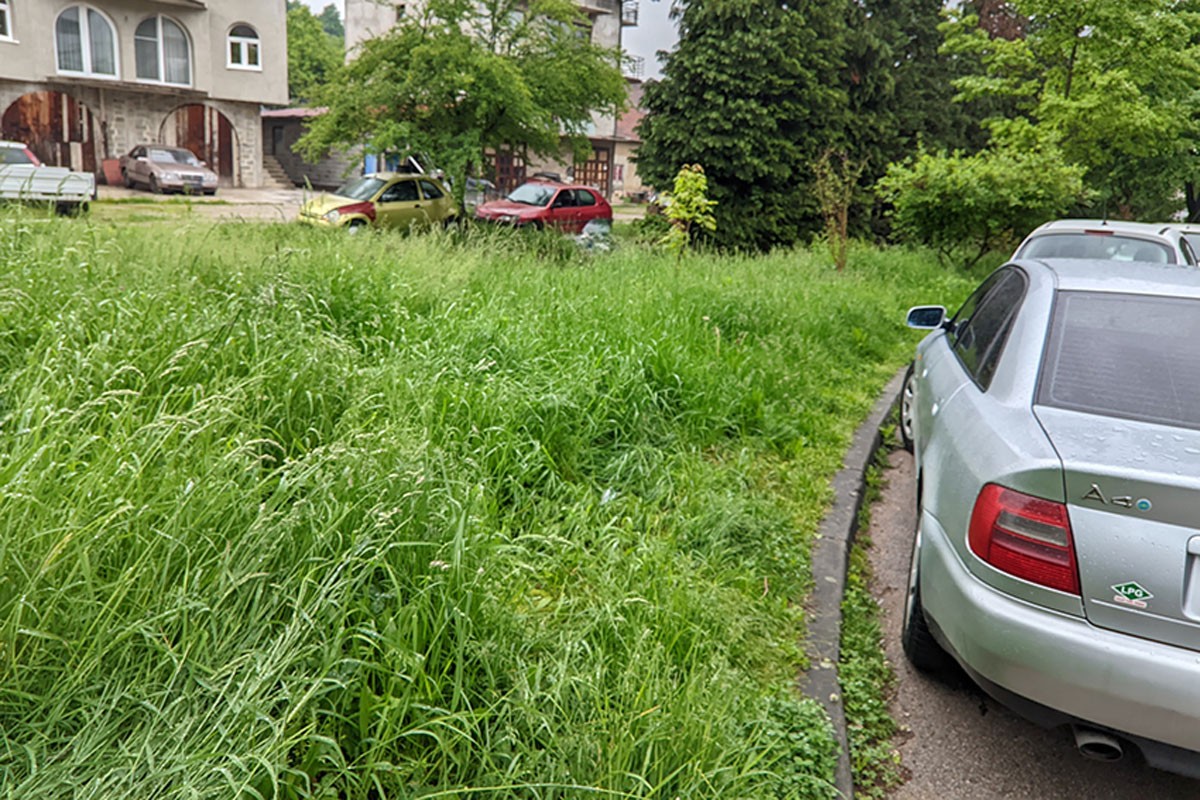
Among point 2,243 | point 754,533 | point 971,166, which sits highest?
point 971,166

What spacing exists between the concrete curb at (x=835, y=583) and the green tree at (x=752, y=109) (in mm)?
16013

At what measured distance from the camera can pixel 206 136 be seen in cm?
3553

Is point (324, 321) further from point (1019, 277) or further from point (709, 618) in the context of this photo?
point (1019, 277)

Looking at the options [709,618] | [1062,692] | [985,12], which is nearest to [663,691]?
[709,618]

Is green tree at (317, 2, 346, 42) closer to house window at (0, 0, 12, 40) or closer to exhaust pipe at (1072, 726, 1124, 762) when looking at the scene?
house window at (0, 0, 12, 40)

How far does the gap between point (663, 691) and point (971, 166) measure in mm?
16788

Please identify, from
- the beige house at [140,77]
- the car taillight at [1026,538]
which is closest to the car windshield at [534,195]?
the beige house at [140,77]

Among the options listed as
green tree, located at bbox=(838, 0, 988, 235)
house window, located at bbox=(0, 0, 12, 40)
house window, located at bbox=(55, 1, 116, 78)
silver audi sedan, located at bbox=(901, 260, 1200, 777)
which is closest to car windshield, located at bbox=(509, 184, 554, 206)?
green tree, located at bbox=(838, 0, 988, 235)

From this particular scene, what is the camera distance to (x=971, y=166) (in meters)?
17.0

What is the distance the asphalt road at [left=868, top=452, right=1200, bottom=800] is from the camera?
3057 mm

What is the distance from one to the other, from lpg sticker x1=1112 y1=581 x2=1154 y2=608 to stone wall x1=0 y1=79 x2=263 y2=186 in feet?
123

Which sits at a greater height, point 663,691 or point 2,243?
point 2,243

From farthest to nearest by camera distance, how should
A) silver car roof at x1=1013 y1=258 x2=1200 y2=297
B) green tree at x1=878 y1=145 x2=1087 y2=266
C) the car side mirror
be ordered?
1. green tree at x1=878 y1=145 x2=1087 y2=266
2. the car side mirror
3. silver car roof at x1=1013 y1=258 x2=1200 y2=297

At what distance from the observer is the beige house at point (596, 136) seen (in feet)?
139
